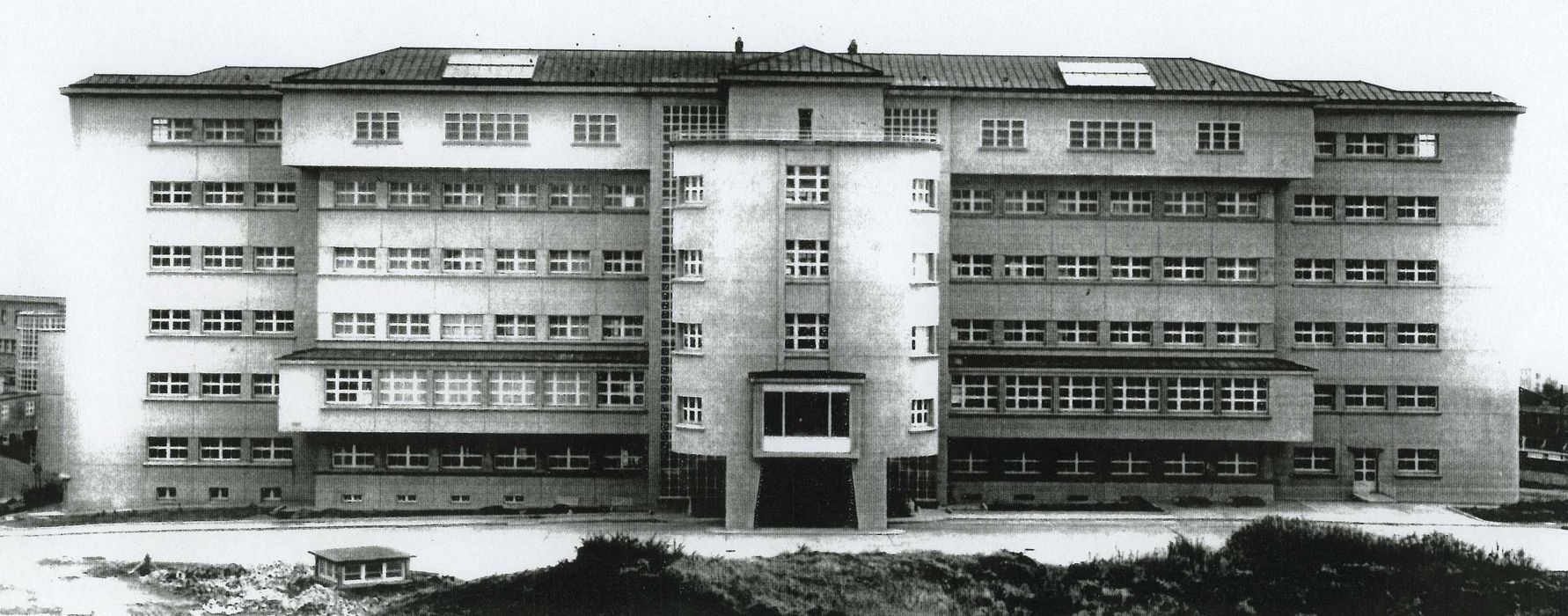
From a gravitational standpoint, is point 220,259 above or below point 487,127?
below

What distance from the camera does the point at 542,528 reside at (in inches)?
1861

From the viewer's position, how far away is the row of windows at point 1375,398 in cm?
5556

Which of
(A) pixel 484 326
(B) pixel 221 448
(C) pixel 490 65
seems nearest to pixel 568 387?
(A) pixel 484 326

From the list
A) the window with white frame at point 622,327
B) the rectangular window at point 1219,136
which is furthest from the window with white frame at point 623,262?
the rectangular window at point 1219,136

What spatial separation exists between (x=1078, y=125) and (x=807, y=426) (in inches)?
638

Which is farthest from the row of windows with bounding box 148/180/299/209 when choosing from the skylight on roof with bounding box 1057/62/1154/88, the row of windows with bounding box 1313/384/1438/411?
the row of windows with bounding box 1313/384/1438/411

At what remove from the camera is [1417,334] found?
55750 mm

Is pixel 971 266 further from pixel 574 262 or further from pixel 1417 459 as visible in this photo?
pixel 1417 459

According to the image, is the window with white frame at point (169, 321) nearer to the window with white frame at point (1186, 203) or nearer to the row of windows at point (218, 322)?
the row of windows at point (218, 322)

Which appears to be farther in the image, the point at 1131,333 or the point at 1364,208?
the point at 1364,208

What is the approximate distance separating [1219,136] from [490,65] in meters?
26.5

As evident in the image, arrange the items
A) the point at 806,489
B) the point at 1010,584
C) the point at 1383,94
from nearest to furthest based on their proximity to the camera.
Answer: the point at 1010,584, the point at 806,489, the point at 1383,94

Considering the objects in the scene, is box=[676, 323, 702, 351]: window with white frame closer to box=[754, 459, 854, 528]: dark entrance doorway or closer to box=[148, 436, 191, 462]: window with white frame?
box=[754, 459, 854, 528]: dark entrance doorway

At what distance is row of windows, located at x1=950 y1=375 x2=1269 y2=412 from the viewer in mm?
52906
